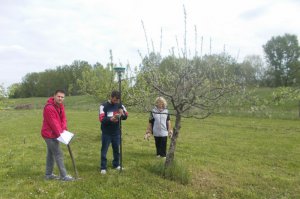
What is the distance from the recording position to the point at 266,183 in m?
9.39

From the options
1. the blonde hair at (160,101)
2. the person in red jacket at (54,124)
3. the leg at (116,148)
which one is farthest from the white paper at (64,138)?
the blonde hair at (160,101)

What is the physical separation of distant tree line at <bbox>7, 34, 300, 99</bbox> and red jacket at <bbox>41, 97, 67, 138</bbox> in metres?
3.08

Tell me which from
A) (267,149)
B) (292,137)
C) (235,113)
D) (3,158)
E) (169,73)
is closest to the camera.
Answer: (169,73)

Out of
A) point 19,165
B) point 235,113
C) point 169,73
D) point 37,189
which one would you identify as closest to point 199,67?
point 169,73

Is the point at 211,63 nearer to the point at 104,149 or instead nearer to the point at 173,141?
the point at 173,141

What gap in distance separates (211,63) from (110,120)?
9.58 feet

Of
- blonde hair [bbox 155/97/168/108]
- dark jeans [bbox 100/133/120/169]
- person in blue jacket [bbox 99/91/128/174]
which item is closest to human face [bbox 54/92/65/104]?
person in blue jacket [bbox 99/91/128/174]

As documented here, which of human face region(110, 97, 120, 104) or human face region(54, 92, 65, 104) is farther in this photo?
human face region(110, 97, 120, 104)

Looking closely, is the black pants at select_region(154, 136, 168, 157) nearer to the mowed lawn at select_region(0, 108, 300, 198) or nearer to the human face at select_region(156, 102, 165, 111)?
the mowed lawn at select_region(0, 108, 300, 198)

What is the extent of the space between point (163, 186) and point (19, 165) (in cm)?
461

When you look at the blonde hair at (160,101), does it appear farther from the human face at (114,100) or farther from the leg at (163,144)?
the human face at (114,100)

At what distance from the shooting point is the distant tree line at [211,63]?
1043 centimetres

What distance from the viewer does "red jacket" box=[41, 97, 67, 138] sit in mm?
7961

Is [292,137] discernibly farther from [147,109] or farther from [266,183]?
[147,109]
